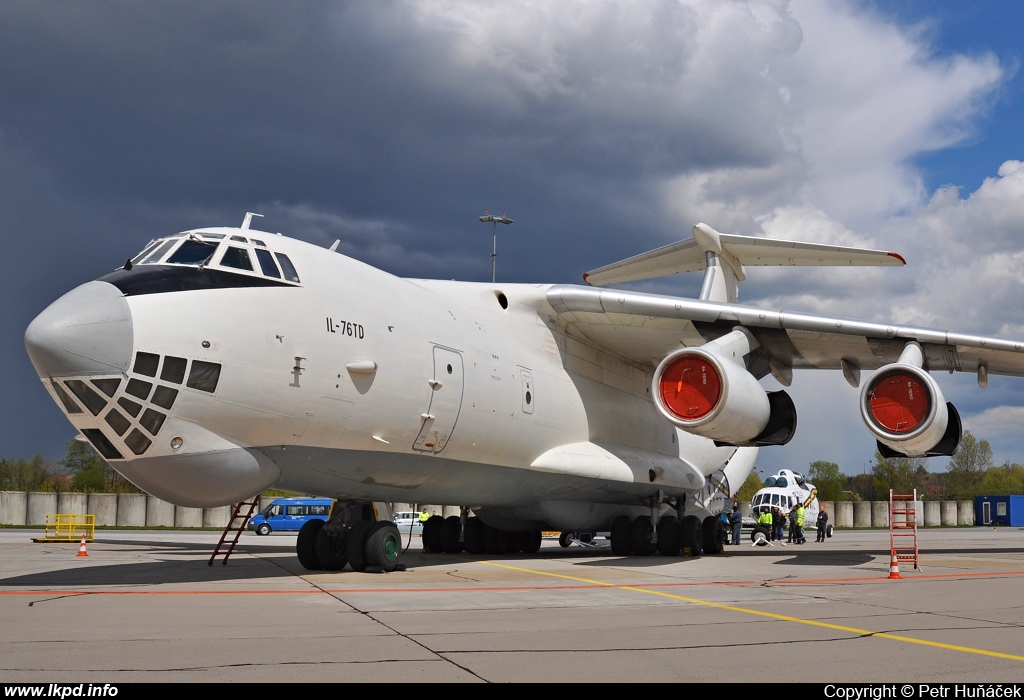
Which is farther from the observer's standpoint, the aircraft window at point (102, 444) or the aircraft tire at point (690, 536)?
the aircraft tire at point (690, 536)

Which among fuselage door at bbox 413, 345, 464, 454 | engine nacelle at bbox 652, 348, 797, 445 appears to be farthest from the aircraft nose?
engine nacelle at bbox 652, 348, 797, 445

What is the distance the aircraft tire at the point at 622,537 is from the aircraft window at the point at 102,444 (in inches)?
359

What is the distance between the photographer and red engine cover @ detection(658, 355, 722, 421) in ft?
37.4

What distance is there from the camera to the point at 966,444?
3088 inches

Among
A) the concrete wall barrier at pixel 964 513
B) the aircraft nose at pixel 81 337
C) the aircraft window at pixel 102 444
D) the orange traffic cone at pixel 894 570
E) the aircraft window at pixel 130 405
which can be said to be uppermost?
the aircraft nose at pixel 81 337

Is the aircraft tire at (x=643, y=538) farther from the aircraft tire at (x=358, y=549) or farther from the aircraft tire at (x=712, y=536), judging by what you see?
the aircraft tire at (x=358, y=549)

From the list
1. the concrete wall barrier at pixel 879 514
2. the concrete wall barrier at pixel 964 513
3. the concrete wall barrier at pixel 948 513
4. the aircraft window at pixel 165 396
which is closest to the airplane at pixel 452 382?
the aircraft window at pixel 165 396

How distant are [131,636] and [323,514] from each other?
27155mm

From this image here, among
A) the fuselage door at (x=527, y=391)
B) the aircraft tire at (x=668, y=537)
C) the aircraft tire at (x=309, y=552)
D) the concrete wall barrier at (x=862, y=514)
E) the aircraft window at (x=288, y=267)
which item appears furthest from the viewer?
the concrete wall barrier at (x=862, y=514)

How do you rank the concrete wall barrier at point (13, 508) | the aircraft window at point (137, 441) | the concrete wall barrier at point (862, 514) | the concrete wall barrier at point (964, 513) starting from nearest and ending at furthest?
1. the aircraft window at point (137, 441)
2. the concrete wall barrier at point (13, 508)
3. the concrete wall barrier at point (862, 514)
4. the concrete wall barrier at point (964, 513)

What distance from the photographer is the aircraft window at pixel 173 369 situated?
8.12 meters

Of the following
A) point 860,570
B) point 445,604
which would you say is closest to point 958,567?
point 860,570

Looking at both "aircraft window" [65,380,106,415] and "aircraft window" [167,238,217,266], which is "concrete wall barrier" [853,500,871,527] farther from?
"aircraft window" [65,380,106,415]
